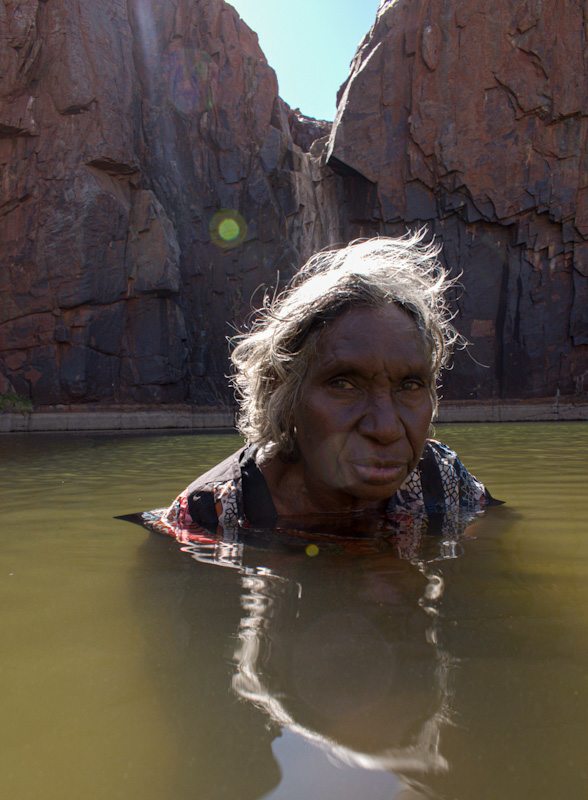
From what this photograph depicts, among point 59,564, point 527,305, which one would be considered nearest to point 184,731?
point 59,564

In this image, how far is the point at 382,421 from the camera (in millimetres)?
1734

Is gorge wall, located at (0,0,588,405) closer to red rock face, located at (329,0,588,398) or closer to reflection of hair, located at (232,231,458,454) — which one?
red rock face, located at (329,0,588,398)

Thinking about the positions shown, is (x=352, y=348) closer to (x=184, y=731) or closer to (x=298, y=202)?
(x=184, y=731)

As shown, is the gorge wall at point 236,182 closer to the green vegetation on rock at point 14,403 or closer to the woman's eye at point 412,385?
the green vegetation on rock at point 14,403

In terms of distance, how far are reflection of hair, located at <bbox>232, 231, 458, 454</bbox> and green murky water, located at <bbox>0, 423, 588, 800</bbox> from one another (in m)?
0.54

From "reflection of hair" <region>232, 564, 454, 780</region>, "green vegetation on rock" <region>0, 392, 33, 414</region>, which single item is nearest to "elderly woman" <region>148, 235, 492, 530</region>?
"reflection of hair" <region>232, 564, 454, 780</region>

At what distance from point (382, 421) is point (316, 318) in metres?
0.42

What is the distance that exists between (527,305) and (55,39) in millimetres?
20664

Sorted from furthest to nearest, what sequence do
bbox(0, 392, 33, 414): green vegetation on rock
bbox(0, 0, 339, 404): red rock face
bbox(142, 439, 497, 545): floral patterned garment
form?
bbox(0, 0, 339, 404): red rock face, bbox(0, 392, 33, 414): green vegetation on rock, bbox(142, 439, 497, 545): floral patterned garment

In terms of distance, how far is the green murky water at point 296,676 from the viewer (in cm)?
69

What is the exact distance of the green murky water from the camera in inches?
27.1

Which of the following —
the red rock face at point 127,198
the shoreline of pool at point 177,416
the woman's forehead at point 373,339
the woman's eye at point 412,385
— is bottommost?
the shoreline of pool at point 177,416

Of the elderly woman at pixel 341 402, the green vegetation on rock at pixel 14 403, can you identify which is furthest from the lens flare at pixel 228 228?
the elderly woman at pixel 341 402

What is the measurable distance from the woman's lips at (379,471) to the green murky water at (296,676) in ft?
0.75
